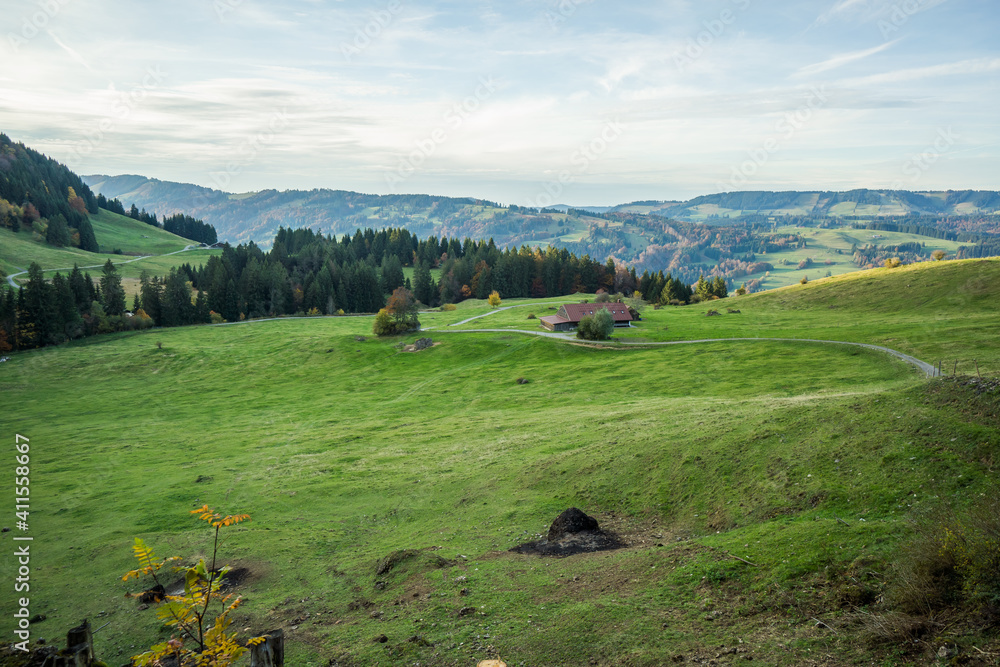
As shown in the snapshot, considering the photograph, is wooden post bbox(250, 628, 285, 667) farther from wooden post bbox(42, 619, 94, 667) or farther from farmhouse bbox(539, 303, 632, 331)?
farmhouse bbox(539, 303, 632, 331)

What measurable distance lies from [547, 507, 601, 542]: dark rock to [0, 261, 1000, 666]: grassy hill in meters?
1.62

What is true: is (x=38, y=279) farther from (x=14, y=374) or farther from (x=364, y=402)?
(x=364, y=402)

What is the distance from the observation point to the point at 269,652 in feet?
26.5

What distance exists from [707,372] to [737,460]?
3858cm

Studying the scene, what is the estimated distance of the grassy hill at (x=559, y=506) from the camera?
44.1ft

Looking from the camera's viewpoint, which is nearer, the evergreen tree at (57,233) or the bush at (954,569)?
the bush at (954,569)

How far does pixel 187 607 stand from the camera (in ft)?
23.7

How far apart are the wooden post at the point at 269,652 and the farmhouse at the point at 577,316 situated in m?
91.0

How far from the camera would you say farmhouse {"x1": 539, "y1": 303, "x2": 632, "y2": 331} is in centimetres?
9838

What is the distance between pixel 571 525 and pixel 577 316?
78.7 meters

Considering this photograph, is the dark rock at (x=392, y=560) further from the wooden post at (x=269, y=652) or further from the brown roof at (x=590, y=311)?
the brown roof at (x=590, y=311)

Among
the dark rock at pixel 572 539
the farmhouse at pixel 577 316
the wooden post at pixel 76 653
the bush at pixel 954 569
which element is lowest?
the dark rock at pixel 572 539

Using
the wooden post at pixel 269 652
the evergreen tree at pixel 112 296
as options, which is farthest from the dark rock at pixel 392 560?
the evergreen tree at pixel 112 296

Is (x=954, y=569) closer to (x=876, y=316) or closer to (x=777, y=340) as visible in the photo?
(x=777, y=340)
